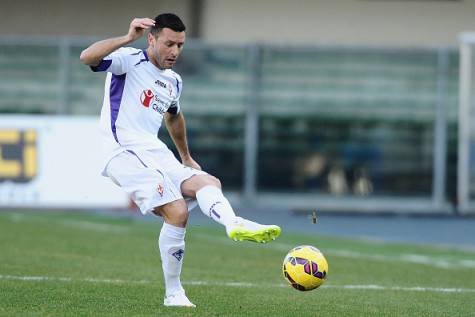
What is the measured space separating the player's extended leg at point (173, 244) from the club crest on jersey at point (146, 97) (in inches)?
29.7

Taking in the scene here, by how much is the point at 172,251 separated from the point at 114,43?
1578mm

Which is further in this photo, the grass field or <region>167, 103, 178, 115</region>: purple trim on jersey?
<region>167, 103, 178, 115</region>: purple trim on jersey

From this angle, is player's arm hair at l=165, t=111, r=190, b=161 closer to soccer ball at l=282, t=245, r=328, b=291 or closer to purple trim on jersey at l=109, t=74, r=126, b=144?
purple trim on jersey at l=109, t=74, r=126, b=144

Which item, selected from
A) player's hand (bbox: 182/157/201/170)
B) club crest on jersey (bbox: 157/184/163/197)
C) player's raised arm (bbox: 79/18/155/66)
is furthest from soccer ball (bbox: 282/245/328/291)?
player's raised arm (bbox: 79/18/155/66)

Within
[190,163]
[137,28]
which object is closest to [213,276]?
[190,163]

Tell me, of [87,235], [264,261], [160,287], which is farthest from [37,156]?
[160,287]

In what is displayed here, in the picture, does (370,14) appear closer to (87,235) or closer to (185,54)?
(185,54)

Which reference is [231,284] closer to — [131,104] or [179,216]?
[179,216]

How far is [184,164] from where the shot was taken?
390 inches

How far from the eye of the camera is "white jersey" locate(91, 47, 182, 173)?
9.31 meters

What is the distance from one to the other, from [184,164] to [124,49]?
3.62 feet

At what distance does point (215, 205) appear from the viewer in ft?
29.7

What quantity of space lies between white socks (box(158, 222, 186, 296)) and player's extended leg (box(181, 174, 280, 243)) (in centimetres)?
26

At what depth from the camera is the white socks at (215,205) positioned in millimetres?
8898
